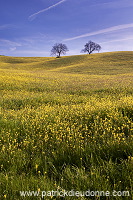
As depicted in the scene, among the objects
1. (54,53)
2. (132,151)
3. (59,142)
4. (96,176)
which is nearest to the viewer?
(96,176)

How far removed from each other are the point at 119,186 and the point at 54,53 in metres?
117

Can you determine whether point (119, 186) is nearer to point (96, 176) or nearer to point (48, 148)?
point (96, 176)

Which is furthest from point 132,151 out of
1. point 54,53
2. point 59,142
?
point 54,53

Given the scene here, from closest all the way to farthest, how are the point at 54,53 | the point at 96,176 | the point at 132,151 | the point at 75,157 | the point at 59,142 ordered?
the point at 96,176 → the point at 132,151 → the point at 75,157 → the point at 59,142 → the point at 54,53

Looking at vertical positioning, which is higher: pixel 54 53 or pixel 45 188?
pixel 54 53

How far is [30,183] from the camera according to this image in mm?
2459

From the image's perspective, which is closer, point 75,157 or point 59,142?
point 75,157

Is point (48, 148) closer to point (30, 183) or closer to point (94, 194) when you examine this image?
point (30, 183)

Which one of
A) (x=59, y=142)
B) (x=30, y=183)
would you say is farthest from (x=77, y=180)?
(x=59, y=142)

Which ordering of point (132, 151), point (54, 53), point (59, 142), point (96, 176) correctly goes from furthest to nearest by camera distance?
1. point (54, 53)
2. point (59, 142)
3. point (132, 151)
4. point (96, 176)

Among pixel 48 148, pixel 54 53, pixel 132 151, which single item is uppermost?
pixel 54 53

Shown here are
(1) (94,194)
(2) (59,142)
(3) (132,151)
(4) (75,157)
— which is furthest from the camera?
(2) (59,142)

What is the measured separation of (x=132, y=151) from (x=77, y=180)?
137 centimetres

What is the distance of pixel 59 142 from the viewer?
385 cm
